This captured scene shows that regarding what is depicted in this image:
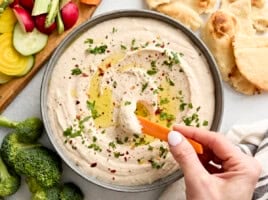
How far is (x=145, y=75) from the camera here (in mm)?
2244

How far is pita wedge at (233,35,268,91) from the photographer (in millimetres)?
2361

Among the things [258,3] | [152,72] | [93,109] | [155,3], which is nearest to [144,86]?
[152,72]

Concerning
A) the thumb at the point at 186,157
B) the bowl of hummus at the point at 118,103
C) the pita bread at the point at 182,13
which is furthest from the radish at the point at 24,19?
the thumb at the point at 186,157

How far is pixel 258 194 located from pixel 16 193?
0.83 metres

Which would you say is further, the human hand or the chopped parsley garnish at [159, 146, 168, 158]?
the chopped parsley garnish at [159, 146, 168, 158]

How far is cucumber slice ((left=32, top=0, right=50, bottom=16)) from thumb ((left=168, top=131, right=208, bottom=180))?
0.69 m

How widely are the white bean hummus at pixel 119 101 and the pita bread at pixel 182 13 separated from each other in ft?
0.57

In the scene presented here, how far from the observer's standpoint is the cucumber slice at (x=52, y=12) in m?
2.30

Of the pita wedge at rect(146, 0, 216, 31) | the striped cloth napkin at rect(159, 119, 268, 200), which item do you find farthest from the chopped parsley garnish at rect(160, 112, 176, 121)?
the pita wedge at rect(146, 0, 216, 31)

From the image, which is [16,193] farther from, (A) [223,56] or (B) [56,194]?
(A) [223,56]

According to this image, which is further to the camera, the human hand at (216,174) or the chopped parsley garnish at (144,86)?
the chopped parsley garnish at (144,86)

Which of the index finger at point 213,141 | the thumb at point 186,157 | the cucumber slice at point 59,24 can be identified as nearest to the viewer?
the thumb at point 186,157

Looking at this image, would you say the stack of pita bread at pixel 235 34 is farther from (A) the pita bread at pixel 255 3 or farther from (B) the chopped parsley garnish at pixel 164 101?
(B) the chopped parsley garnish at pixel 164 101

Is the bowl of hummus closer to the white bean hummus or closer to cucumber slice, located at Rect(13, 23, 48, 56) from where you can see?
the white bean hummus
